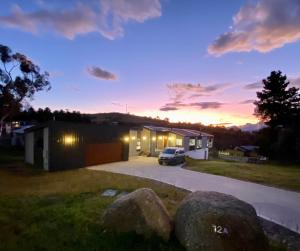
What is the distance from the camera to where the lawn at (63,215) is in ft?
23.4

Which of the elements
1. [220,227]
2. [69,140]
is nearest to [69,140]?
[69,140]

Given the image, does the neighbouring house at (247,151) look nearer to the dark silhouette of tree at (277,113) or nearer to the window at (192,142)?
the dark silhouette of tree at (277,113)

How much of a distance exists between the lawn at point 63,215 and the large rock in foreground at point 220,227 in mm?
629

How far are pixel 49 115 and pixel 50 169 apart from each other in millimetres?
36848

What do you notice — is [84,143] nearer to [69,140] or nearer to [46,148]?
[69,140]

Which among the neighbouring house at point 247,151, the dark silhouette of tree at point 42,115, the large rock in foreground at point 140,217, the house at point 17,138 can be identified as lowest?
the neighbouring house at point 247,151

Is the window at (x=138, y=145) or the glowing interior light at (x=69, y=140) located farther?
the window at (x=138, y=145)

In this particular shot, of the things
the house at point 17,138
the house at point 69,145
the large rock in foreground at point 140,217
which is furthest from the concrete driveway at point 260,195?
the house at point 17,138

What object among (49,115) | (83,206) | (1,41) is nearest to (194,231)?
(83,206)

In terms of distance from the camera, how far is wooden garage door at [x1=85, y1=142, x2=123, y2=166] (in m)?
28.7

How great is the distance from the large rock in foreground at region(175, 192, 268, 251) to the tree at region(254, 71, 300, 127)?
123 ft

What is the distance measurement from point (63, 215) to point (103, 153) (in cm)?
2144

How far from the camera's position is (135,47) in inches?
920

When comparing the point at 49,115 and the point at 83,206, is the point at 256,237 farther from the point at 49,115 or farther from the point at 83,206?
the point at 49,115
